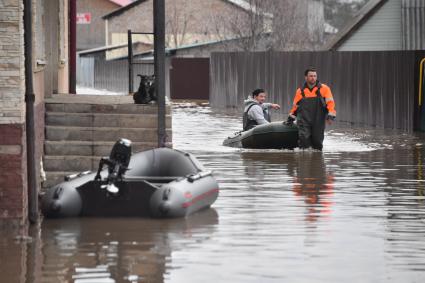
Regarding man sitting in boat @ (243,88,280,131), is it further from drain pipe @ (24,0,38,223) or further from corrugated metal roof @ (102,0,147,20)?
corrugated metal roof @ (102,0,147,20)

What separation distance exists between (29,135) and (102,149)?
4.24 m

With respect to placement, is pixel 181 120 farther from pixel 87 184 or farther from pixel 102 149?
pixel 87 184

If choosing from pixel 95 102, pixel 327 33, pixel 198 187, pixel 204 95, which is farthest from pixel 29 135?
pixel 327 33

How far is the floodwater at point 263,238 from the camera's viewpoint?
13039 mm

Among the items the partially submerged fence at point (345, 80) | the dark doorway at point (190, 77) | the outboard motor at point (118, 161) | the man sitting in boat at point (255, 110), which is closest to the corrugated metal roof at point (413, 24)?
the partially submerged fence at point (345, 80)

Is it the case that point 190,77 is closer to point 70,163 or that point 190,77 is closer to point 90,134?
point 90,134

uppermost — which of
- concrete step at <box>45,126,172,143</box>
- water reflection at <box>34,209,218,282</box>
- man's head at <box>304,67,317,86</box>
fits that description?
man's head at <box>304,67,317,86</box>

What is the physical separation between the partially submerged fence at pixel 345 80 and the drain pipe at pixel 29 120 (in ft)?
61.7

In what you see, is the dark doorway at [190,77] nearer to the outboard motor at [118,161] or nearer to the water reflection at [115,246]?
the water reflection at [115,246]

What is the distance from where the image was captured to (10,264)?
44.7 ft

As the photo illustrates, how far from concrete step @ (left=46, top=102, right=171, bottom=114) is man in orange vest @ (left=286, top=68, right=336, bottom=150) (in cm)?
497

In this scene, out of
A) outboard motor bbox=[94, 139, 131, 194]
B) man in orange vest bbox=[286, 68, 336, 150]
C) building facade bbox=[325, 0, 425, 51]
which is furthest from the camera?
building facade bbox=[325, 0, 425, 51]

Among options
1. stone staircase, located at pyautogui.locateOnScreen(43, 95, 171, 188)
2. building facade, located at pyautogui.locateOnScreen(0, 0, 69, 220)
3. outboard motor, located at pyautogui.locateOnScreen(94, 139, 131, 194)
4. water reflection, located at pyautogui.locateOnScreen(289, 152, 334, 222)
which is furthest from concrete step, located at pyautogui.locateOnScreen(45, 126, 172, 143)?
building facade, located at pyautogui.locateOnScreen(0, 0, 69, 220)

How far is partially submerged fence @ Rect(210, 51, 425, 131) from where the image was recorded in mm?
34906
